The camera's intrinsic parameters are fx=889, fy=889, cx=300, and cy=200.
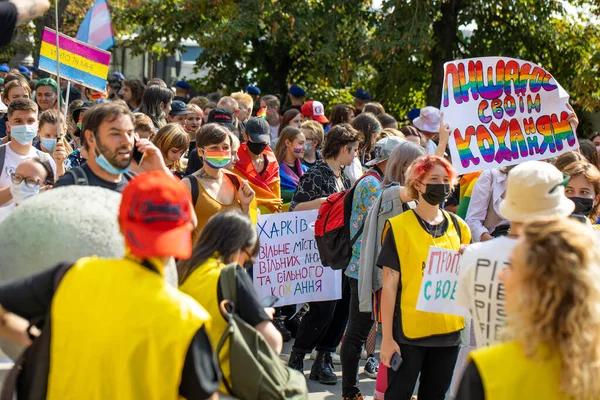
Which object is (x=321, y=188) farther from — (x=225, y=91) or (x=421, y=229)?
(x=225, y=91)

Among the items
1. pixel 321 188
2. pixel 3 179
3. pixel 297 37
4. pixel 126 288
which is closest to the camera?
pixel 126 288

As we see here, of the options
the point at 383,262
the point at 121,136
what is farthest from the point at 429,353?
the point at 121,136

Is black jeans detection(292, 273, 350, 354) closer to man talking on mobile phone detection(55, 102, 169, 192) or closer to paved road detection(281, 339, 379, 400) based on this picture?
paved road detection(281, 339, 379, 400)

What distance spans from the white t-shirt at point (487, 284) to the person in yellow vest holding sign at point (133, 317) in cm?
124

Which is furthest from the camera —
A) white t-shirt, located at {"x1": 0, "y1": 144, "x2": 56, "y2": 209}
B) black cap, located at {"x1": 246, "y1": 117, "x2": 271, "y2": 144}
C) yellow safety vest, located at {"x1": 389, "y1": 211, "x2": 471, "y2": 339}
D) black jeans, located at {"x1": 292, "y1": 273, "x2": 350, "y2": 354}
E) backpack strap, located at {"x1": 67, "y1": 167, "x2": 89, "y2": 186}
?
black cap, located at {"x1": 246, "y1": 117, "x2": 271, "y2": 144}

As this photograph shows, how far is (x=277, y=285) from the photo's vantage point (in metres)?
7.74

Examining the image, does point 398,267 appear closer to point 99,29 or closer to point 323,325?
point 323,325

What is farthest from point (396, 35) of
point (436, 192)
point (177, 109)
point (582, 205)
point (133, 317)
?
point (133, 317)

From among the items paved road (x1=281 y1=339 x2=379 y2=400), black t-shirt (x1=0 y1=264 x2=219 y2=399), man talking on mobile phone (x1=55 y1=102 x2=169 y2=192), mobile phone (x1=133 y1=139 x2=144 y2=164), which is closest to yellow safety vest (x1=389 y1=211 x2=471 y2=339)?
mobile phone (x1=133 y1=139 x2=144 y2=164)

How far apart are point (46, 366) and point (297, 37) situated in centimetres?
1346

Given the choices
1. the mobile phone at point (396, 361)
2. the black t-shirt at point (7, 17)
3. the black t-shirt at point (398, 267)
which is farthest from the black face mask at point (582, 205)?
the black t-shirt at point (7, 17)

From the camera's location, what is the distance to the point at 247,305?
361cm

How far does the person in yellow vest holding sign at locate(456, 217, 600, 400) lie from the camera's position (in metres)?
2.60

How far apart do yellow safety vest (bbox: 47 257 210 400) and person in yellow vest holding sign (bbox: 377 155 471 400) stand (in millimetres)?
2358
